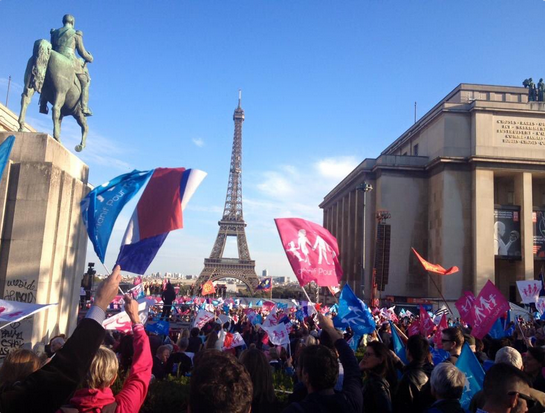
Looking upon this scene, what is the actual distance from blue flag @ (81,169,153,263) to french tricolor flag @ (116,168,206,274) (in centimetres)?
63

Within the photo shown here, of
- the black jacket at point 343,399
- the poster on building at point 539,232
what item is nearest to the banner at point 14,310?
the black jacket at point 343,399

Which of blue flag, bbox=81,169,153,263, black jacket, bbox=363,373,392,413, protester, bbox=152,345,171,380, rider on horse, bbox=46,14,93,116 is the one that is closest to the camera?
black jacket, bbox=363,373,392,413

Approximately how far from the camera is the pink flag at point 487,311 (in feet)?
37.7

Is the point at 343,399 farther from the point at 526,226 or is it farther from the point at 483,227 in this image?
the point at 526,226

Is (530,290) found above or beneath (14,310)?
above

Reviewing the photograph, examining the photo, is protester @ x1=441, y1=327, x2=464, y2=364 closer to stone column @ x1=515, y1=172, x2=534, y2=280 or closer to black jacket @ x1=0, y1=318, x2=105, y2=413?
black jacket @ x1=0, y1=318, x2=105, y2=413

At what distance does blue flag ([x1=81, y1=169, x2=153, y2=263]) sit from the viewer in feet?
30.1

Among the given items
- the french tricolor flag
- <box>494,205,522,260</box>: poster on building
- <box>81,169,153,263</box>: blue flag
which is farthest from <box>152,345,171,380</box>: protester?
<box>494,205,522,260</box>: poster on building

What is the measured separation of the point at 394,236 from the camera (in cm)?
5075

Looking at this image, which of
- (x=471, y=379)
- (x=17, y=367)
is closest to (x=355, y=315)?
(x=471, y=379)

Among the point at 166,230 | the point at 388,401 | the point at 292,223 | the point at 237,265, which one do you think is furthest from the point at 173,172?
the point at 237,265

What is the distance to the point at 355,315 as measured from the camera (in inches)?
330

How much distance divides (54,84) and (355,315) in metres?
9.48

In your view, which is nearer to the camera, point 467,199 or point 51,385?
point 51,385
